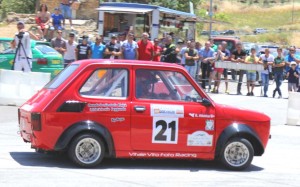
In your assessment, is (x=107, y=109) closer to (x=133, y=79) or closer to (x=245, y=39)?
(x=133, y=79)

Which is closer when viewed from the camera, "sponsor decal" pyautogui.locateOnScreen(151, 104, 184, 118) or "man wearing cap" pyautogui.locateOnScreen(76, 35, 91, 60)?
"sponsor decal" pyautogui.locateOnScreen(151, 104, 184, 118)

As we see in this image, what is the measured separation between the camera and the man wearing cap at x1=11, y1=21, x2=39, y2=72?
55.1 ft

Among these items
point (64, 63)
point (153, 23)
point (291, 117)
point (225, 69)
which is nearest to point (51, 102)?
point (291, 117)

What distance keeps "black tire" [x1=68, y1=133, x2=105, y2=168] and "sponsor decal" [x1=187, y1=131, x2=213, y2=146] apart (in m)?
1.26

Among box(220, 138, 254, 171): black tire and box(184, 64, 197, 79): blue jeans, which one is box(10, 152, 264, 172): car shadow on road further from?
box(184, 64, 197, 79): blue jeans

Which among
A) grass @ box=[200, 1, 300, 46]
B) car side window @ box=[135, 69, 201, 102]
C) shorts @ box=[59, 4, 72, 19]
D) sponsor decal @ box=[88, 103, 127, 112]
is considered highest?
shorts @ box=[59, 4, 72, 19]

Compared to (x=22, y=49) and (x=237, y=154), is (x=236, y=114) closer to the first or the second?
(x=237, y=154)

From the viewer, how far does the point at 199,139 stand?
9.84m

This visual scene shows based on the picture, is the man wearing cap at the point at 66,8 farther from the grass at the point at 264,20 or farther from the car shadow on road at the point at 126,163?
the grass at the point at 264,20

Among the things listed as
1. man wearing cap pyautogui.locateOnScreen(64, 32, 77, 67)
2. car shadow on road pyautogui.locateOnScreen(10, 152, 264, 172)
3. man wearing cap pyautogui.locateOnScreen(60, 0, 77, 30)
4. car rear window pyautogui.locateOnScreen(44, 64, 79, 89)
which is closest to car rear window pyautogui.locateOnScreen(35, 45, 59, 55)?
man wearing cap pyautogui.locateOnScreen(64, 32, 77, 67)

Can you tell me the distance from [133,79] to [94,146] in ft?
3.61

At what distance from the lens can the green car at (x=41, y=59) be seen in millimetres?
21172

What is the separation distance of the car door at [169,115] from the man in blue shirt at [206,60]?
46.9 ft

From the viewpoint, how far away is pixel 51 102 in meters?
9.33
